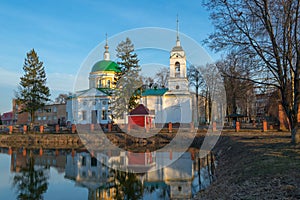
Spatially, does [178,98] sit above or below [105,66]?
below

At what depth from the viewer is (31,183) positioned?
13445 millimetres

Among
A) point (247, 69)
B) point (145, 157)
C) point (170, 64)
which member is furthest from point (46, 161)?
point (170, 64)

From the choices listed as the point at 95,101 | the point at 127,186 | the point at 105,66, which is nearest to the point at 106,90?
the point at 95,101

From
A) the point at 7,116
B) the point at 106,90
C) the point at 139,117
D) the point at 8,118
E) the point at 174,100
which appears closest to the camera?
the point at 139,117

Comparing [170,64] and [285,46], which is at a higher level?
[170,64]

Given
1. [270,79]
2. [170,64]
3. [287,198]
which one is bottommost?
[287,198]

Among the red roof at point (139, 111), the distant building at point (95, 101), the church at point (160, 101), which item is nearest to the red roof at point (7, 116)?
the distant building at point (95, 101)

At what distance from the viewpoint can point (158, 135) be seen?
28.8 meters

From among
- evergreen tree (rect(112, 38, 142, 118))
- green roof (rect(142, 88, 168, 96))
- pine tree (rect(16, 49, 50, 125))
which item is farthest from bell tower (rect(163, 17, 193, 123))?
pine tree (rect(16, 49, 50, 125))

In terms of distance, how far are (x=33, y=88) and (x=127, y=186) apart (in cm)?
3284

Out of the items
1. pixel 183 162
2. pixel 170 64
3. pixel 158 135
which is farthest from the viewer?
pixel 170 64

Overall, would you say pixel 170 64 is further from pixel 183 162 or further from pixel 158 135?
pixel 183 162

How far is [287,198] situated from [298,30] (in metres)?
9.90

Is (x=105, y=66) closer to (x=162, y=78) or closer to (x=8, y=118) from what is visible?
(x=162, y=78)
